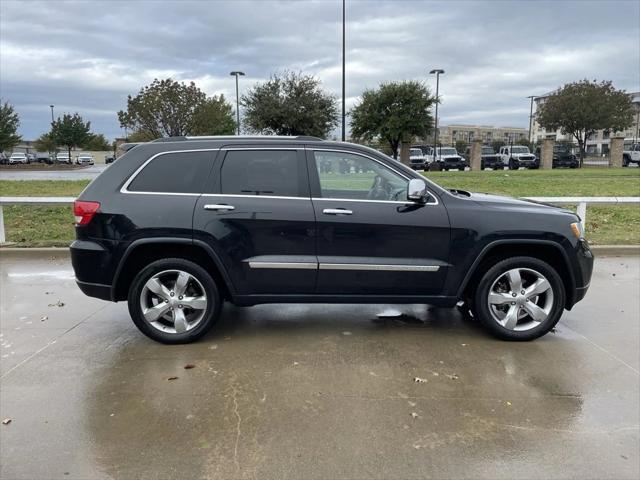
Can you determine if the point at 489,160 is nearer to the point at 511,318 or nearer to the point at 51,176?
the point at 51,176

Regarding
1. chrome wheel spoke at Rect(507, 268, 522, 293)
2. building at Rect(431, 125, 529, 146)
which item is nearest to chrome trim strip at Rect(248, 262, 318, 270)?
chrome wheel spoke at Rect(507, 268, 522, 293)

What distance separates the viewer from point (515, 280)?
4.73m

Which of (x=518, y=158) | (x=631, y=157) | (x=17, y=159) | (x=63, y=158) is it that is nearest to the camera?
(x=518, y=158)

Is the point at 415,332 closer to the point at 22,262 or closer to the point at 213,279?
the point at 213,279

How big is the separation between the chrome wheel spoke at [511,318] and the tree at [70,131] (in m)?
75.4

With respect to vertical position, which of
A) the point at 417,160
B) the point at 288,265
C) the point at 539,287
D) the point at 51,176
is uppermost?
the point at 417,160

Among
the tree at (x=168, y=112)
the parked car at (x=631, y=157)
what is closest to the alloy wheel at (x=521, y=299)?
the tree at (x=168, y=112)

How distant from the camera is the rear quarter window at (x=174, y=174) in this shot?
4.64 meters

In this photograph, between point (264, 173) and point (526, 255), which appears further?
point (526, 255)

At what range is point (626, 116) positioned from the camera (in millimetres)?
50750

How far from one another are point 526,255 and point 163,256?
10.8 ft

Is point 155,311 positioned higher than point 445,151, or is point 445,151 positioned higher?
point 445,151

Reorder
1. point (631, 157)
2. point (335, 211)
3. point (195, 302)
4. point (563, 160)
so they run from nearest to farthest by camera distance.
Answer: point (335, 211), point (195, 302), point (563, 160), point (631, 157)

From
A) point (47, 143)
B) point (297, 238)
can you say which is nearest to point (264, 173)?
point (297, 238)
